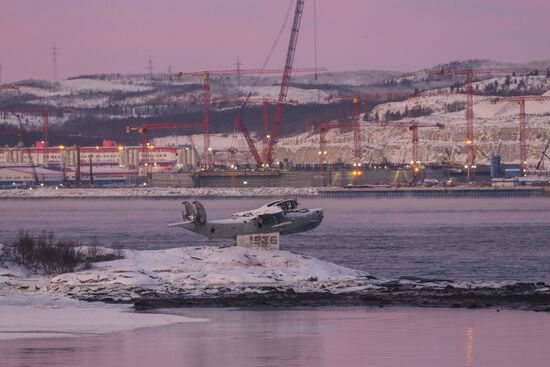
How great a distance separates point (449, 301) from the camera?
34531 mm

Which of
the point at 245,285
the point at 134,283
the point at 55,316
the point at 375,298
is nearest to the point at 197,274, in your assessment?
the point at 245,285

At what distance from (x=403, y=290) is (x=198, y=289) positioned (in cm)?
541

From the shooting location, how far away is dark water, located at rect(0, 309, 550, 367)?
24844 millimetres

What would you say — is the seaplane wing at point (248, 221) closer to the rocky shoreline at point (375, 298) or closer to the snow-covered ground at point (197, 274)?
the snow-covered ground at point (197, 274)

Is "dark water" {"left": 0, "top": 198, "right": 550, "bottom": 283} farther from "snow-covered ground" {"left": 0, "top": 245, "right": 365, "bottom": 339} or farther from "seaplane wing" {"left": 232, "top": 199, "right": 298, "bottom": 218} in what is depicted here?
"snow-covered ground" {"left": 0, "top": 245, "right": 365, "bottom": 339}

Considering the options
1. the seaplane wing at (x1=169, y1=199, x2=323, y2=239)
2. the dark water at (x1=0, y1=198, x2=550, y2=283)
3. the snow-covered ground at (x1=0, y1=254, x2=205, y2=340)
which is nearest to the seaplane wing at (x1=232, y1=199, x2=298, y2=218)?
the seaplane wing at (x1=169, y1=199, x2=323, y2=239)

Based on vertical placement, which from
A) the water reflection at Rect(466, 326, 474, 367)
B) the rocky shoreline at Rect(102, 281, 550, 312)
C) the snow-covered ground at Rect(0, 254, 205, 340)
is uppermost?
the snow-covered ground at Rect(0, 254, 205, 340)

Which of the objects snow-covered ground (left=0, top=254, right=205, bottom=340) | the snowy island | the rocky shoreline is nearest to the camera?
snow-covered ground (left=0, top=254, right=205, bottom=340)

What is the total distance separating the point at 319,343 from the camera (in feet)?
89.1

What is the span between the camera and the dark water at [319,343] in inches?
978

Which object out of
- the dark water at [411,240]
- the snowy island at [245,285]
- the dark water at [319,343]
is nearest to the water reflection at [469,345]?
the dark water at [319,343]

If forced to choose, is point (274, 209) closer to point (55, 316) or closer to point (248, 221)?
point (248, 221)

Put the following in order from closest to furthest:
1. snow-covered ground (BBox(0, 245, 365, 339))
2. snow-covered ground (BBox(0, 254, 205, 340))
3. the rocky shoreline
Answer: snow-covered ground (BBox(0, 254, 205, 340)) → snow-covered ground (BBox(0, 245, 365, 339)) → the rocky shoreline

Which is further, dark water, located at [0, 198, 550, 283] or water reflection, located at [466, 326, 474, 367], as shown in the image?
dark water, located at [0, 198, 550, 283]
